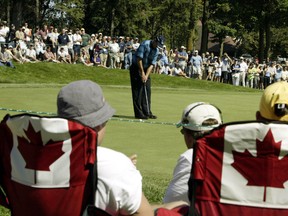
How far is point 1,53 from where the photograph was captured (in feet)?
89.2

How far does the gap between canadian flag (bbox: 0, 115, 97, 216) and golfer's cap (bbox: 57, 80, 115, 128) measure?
17 centimetres

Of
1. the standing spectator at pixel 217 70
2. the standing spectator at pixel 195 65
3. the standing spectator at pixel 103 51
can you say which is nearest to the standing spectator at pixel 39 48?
the standing spectator at pixel 103 51

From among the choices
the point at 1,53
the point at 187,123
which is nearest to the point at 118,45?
the point at 1,53

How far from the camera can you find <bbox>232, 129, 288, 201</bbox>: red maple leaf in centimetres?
335

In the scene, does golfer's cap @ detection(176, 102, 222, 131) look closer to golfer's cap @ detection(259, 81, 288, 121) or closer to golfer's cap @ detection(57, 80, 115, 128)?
golfer's cap @ detection(259, 81, 288, 121)

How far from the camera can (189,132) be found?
14.2 feet

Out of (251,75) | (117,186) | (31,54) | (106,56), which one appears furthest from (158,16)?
(117,186)

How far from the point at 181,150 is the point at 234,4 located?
4673 centimetres

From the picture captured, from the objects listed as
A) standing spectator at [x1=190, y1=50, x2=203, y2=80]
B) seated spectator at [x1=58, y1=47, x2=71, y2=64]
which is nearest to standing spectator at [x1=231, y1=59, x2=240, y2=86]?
standing spectator at [x1=190, y1=50, x2=203, y2=80]

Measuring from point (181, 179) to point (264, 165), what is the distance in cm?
77

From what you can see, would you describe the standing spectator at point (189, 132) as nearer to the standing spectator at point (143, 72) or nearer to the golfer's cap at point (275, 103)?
the golfer's cap at point (275, 103)

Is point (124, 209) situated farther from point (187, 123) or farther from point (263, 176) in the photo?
point (187, 123)

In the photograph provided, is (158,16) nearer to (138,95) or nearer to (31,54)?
(31,54)

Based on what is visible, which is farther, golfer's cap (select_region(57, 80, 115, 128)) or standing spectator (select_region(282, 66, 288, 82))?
standing spectator (select_region(282, 66, 288, 82))
